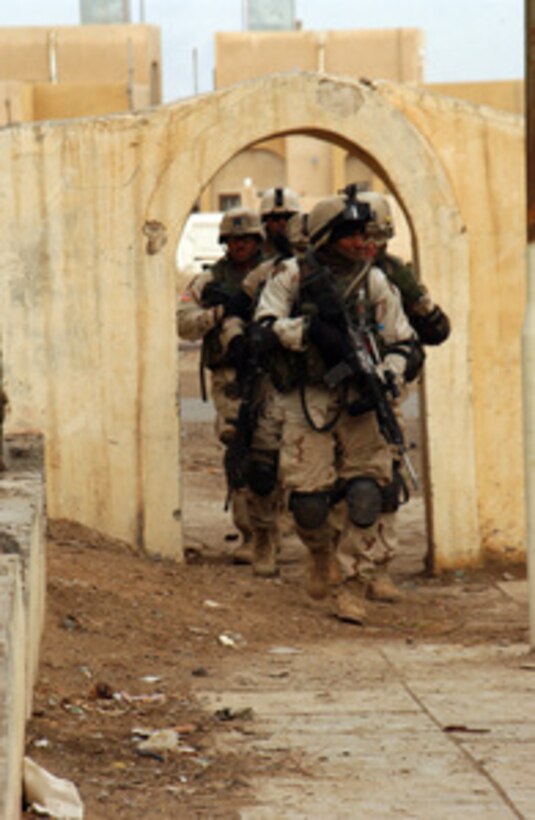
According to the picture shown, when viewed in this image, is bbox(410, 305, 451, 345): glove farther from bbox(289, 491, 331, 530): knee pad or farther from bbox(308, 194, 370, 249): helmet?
bbox(289, 491, 331, 530): knee pad

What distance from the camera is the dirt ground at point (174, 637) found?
14.6 feet

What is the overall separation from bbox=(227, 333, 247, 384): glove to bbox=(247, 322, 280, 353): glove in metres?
1.05

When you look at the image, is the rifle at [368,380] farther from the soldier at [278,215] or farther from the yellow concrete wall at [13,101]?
the yellow concrete wall at [13,101]

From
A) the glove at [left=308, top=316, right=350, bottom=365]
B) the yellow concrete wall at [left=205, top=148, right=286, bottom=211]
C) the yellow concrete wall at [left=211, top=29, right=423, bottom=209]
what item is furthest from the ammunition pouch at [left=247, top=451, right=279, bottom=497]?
the yellow concrete wall at [left=211, top=29, right=423, bottom=209]

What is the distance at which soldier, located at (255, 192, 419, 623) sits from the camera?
7.41 meters

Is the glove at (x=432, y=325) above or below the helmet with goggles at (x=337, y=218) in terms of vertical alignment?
below

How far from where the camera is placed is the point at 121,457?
8977mm

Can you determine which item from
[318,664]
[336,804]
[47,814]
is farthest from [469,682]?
[47,814]

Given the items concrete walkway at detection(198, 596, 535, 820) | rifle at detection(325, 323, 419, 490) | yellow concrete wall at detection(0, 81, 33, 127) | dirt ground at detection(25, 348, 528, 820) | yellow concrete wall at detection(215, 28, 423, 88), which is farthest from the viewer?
yellow concrete wall at detection(215, 28, 423, 88)

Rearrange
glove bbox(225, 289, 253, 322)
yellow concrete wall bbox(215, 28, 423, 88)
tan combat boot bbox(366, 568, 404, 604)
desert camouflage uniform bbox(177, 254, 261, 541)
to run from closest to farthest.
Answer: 1. tan combat boot bbox(366, 568, 404, 604)
2. glove bbox(225, 289, 253, 322)
3. desert camouflage uniform bbox(177, 254, 261, 541)
4. yellow concrete wall bbox(215, 28, 423, 88)

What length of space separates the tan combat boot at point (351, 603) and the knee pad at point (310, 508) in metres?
0.33

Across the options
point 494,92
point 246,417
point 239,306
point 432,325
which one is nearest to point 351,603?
point 246,417

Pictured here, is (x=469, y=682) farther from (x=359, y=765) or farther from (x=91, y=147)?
(x=91, y=147)

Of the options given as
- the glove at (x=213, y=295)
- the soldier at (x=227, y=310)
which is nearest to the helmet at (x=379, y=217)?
the soldier at (x=227, y=310)
